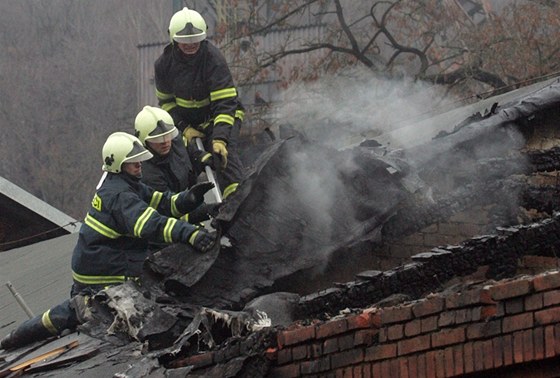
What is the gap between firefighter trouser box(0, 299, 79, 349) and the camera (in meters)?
9.08

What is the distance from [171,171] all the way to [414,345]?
4.39 meters

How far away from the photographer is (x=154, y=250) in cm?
948

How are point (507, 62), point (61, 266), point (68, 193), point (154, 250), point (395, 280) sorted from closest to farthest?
point (395, 280) → point (154, 250) → point (61, 266) → point (507, 62) → point (68, 193)

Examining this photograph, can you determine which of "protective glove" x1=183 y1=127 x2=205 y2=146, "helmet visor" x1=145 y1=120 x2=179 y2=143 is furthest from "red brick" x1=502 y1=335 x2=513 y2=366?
"protective glove" x1=183 y1=127 x2=205 y2=146

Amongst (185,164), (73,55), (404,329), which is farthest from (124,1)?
(404,329)

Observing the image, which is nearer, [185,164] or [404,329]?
[404,329]

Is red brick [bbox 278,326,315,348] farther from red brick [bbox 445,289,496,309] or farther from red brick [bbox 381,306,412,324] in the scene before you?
red brick [bbox 445,289,496,309]

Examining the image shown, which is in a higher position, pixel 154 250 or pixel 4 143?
pixel 4 143

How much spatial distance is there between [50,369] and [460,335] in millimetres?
3280

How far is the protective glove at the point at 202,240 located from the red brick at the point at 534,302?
349 cm

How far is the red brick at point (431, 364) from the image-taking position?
582 cm

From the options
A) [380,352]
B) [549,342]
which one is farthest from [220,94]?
[549,342]

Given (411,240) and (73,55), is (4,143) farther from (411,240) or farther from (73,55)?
(411,240)

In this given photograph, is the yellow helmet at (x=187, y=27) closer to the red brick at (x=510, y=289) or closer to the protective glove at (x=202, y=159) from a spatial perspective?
the protective glove at (x=202, y=159)
